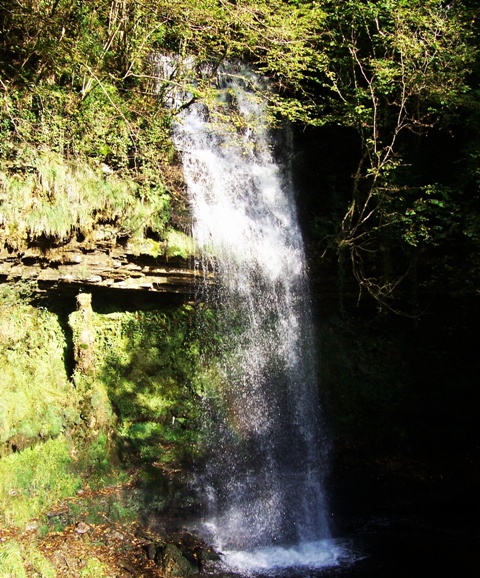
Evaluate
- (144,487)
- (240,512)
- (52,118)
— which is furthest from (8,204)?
(240,512)

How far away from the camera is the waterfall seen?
701 cm

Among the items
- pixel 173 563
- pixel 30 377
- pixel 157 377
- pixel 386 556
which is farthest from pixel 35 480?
pixel 386 556

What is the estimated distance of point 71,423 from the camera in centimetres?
673

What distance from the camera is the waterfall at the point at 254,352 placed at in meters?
7.01

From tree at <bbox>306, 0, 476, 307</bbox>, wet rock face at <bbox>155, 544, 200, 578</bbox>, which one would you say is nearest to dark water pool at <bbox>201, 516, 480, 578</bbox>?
wet rock face at <bbox>155, 544, 200, 578</bbox>

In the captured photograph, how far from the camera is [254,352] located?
8039 mm

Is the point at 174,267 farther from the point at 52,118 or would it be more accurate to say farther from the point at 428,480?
the point at 428,480

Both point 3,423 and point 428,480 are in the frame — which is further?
point 428,480

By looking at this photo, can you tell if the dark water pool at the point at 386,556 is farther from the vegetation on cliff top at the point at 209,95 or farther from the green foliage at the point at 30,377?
the vegetation on cliff top at the point at 209,95

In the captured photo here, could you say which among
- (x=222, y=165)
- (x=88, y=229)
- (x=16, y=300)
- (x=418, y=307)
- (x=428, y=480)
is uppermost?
(x=222, y=165)

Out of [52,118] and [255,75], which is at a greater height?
[255,75]

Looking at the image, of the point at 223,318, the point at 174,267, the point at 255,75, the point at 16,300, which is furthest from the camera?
the point at 255,75

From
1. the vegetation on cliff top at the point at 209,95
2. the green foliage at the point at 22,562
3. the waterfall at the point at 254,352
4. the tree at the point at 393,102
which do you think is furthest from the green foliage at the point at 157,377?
the tree at the point at 393,102

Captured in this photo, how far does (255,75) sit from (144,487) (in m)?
8.66
